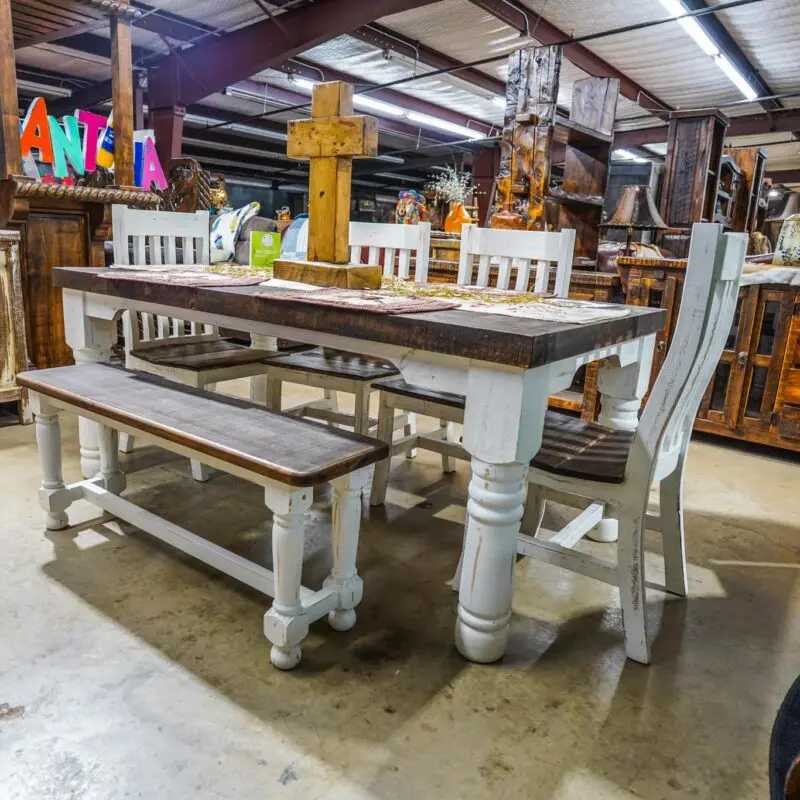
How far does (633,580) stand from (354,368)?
4.36 feet

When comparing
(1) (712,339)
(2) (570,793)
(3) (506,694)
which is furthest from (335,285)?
(2) (570,793)

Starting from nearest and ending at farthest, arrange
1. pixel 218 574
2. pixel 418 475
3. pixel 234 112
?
pixel 218 574 < pixel 418 475 < pixel 234 112

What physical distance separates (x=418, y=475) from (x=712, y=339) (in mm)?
1605

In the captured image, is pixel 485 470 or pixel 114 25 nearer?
pixel 485 470

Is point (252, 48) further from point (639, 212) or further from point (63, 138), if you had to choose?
point (639, 212)

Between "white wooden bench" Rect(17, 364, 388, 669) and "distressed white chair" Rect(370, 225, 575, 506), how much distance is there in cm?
62

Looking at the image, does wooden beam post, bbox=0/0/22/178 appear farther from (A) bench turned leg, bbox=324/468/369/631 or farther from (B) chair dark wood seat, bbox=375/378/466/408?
(A) bench turned leg, bbox=324/468/369/631

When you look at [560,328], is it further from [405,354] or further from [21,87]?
[21,87]

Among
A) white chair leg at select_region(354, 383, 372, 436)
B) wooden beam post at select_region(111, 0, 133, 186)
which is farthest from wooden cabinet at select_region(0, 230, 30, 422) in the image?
white chair leg at select_region(354, 383, 372, 436)

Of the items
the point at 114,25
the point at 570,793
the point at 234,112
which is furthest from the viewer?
the point at 234,112

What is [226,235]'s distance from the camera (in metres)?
5.82

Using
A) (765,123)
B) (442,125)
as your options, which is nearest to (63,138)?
(442,125)

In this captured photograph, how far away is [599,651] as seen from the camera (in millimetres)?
1692

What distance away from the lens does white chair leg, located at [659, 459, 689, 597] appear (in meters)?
1.84
